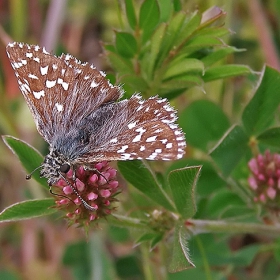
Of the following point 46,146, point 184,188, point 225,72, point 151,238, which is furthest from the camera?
point 46,146

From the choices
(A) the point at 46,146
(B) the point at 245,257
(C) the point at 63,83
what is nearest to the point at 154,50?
(C) the point at 63,83

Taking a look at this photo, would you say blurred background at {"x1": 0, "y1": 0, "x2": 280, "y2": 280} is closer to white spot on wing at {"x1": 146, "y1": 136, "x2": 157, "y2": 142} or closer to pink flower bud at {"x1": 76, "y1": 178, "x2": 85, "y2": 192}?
pink flower bud at {"x1": 76, "y1": 178, "x2": 85, "y2": 192}

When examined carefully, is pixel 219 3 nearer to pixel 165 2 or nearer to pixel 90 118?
pixel 165 2

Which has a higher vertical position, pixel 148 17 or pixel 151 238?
pixel 148 17

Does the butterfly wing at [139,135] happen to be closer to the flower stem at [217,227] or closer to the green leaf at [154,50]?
the green leaf at [154,50]

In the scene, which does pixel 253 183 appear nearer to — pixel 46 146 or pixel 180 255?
pixel 180 255

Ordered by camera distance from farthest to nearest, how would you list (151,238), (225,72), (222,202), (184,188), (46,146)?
(46,146), (222,202), (225,72), (151,238), (184,188)
